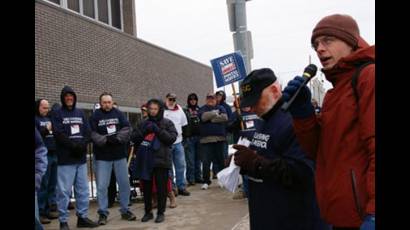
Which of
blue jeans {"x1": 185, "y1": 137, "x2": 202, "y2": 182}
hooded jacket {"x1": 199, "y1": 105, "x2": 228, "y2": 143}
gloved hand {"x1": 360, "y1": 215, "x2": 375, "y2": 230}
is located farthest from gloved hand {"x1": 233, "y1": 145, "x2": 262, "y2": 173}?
blue jeans {"x1": 185, "y1": 137, "x2": 202, "y2": 182}

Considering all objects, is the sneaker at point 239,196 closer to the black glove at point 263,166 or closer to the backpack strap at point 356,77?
the black glove at point 263,166

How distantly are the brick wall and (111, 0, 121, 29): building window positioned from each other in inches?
27.8

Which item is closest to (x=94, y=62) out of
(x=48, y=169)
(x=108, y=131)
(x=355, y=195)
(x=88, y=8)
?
(x=88, y=8)

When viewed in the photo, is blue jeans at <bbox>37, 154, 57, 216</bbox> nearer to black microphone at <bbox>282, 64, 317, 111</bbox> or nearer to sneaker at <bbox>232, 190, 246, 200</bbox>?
sneaker at <bbox>232, 190, 246, 200</bbox>

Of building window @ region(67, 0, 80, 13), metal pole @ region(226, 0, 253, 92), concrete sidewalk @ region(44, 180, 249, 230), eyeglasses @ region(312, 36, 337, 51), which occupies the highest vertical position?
building window @ region(67, 0, 80, 13)

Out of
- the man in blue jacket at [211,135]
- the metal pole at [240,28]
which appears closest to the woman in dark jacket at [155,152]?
the metal pole at [240,28]

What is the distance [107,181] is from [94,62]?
7369 mm

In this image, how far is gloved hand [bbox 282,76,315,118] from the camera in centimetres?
224

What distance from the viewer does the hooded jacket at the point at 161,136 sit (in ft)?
22.7

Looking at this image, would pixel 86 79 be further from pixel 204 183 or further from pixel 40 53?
pixel 204 183

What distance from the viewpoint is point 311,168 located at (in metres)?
2.88
